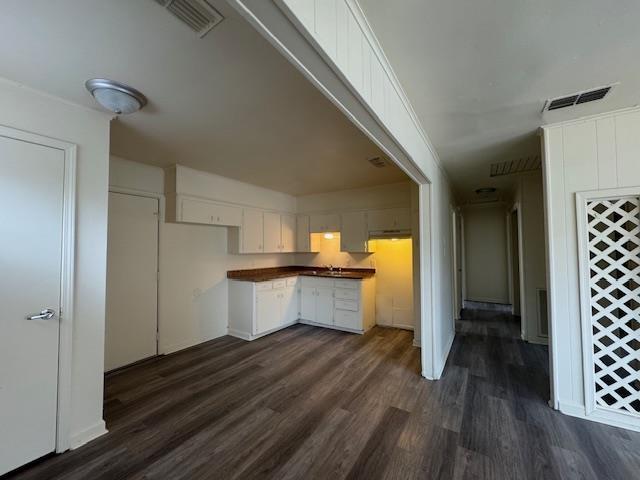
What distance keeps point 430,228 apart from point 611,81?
66.0 inches

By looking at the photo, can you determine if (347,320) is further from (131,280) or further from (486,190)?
(486,190)

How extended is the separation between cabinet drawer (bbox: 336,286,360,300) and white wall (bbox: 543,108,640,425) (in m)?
2.51

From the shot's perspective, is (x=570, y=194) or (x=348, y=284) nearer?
(x=570, y=194)

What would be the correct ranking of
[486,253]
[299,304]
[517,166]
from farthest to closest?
[486,253] → [299,304] → [517,166]

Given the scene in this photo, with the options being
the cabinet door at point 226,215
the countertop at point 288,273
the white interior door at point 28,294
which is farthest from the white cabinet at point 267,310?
the white interior door at point 28,294

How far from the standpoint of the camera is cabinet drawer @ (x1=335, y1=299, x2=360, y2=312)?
4.39 metres

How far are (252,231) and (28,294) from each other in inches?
118

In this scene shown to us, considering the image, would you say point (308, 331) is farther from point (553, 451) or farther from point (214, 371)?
point (553, 451)

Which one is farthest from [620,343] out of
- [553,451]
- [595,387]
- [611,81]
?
[611,81]

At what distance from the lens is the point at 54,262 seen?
188cm

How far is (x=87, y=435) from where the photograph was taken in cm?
200

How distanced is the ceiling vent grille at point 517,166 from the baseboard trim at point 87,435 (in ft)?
15.6

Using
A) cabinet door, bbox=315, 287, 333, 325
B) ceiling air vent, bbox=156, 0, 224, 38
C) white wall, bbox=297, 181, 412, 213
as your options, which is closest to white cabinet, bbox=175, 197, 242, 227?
white wall, bbox=297, 181, 412, 213

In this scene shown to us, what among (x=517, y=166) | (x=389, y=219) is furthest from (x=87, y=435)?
(x=517, y=166)
